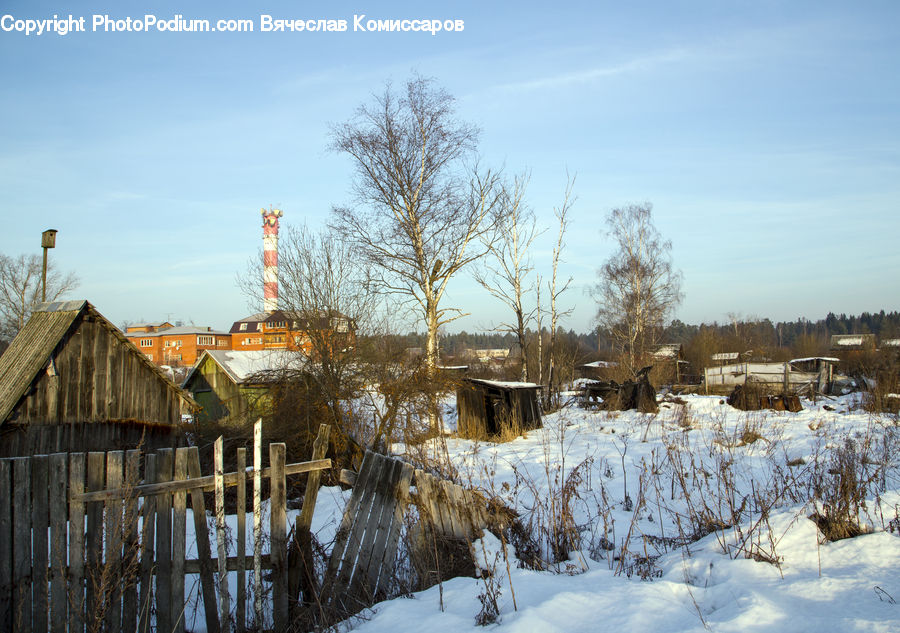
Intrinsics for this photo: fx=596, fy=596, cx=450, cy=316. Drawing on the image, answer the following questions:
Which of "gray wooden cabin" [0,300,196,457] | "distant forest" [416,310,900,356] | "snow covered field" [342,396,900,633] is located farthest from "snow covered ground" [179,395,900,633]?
"distant forest" [416,310,900,356]

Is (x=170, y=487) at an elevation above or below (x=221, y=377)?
above

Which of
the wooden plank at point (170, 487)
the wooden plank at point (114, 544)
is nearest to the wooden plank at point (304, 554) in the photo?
the wooden plank at point (170, 487)

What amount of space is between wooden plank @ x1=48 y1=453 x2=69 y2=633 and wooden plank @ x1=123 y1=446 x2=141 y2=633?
365 millimetres

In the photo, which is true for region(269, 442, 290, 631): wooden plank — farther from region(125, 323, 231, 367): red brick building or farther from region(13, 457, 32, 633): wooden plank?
region(125, 323, 231, 367): red brick building

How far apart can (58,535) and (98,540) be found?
0.24 metres

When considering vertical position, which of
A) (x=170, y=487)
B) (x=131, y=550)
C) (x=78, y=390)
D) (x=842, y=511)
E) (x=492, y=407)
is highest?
(x=78, y=390)

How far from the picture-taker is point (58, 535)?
398 cm

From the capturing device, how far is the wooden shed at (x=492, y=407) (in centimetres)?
1695

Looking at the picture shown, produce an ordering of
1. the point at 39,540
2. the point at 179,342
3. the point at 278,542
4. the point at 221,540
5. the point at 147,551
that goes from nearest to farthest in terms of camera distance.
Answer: the point at 39,540
the point at 147,551
the point at 221,540
the point at 278,542
the point at 179,342

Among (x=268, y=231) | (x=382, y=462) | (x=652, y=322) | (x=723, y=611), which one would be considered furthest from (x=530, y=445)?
(x=268, y=231)

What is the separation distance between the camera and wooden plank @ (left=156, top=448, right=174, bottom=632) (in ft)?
13.9

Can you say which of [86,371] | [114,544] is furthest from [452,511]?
[86,371]

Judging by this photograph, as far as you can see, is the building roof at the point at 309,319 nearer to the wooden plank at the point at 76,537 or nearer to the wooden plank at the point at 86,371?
the wooden plank at the point at 86,371

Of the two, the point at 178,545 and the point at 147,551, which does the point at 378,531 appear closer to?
the point at 178,545
